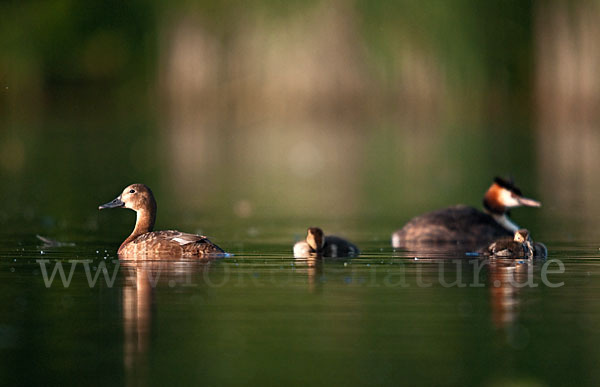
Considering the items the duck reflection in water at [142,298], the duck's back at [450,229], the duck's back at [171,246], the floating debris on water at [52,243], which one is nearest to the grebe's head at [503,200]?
the duck's back at [450,229]

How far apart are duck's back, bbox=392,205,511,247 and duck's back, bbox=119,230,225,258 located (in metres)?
2.31

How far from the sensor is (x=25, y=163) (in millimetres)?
26328

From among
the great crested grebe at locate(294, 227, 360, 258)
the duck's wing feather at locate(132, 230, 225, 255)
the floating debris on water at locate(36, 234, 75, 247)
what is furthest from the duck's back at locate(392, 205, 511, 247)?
the floating debris on water at locate(36, 234, 75, 247)

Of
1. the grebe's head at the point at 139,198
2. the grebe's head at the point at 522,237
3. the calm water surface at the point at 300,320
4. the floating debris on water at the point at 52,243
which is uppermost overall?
the grebe's head at the point at 139,198

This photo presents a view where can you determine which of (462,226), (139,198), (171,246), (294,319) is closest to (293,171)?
(462,226)

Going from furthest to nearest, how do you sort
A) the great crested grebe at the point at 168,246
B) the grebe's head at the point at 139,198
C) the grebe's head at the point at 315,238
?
the grebe's head at the point at 139,198 → the grebe's head at the point at 315,238 → the great crested grebe at the point at 168,246

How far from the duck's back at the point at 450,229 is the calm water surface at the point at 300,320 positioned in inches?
61.4

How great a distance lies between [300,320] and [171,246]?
327 centimetres

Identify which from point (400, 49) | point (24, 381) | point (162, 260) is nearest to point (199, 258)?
point (162, 260)

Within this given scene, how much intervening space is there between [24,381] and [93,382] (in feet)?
1.14

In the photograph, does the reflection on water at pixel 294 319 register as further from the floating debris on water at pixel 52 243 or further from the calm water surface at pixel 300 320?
the floating debris on water at pixel 52 243

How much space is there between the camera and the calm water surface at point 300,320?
6715 mm

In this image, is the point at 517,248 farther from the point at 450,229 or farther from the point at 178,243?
the point at 178,243

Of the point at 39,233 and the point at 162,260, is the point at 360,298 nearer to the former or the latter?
the point at 162,260
